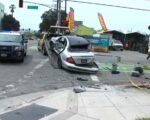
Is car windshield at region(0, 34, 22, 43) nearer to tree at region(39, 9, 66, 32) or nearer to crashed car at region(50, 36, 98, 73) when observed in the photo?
crashed car at region(50, 36, 98, 73)

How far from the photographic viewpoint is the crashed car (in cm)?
1847

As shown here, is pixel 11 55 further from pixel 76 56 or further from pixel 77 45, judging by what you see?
pixel 76 56

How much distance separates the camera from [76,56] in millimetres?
18625

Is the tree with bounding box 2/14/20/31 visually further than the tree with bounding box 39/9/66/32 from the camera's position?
No

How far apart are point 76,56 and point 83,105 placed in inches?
324

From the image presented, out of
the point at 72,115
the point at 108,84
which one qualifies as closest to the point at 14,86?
the point at 108,84

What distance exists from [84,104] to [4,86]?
3811 mm

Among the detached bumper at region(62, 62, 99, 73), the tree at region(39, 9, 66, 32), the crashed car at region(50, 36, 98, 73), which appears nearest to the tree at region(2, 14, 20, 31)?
the tree at region(39, 9, 66, 32)

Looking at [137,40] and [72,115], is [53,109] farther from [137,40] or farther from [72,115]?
[137,40]

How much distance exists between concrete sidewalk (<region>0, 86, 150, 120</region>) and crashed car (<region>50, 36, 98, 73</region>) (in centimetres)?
525

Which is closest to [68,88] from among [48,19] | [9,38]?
[9,38]

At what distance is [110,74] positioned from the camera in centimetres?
1872

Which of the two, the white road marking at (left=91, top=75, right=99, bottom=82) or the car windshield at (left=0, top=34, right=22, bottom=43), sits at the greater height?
the car windshield at (left=0, top=34, right=22, bottom=43)

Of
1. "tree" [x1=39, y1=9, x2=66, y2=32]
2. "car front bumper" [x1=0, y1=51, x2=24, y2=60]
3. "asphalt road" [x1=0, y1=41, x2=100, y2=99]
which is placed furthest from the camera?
"tree" [x1=39, y1=9, x2=66, y2=32]
